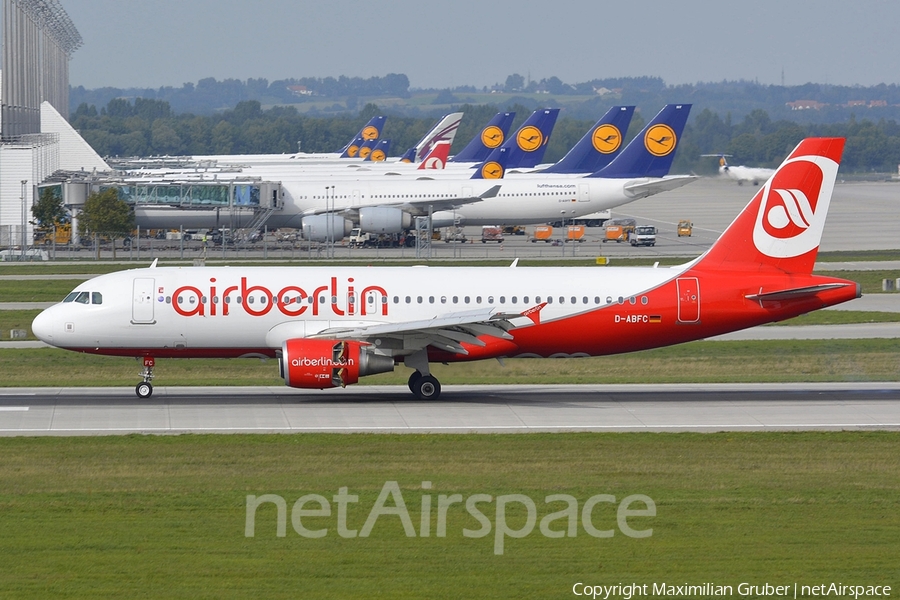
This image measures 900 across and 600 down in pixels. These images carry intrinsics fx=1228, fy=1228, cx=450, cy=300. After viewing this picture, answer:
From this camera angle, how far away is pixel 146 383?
3597cm

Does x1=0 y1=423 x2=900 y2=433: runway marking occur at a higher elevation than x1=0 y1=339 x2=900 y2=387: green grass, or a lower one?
higher

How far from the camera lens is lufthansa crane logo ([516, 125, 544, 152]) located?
14462cm

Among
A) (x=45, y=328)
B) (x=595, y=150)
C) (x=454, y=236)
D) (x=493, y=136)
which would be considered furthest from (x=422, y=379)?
(x=493, y=136)

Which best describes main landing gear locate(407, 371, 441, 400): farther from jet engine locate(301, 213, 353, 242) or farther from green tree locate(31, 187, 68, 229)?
green tree locate(31, 187, 68, 229)

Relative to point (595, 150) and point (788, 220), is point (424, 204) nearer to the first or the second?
point (595, 150)

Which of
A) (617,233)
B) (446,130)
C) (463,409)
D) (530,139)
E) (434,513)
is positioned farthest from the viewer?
(446,130)

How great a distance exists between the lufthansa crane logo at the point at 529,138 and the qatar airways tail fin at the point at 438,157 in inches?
339

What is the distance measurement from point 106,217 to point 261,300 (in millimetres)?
59633

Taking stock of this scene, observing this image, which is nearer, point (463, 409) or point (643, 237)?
point (463, 409)

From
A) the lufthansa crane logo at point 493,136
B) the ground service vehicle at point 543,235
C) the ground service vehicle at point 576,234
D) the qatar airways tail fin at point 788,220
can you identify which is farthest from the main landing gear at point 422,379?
the lufthansa crane logo at point 493,136

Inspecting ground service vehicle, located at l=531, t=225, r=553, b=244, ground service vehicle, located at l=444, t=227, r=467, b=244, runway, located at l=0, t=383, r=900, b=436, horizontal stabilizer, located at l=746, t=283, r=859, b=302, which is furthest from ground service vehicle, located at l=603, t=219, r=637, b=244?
horizontal stabilizer, located at l=746, t=283, r=859, b=302

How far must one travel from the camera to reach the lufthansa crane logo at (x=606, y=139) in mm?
118312

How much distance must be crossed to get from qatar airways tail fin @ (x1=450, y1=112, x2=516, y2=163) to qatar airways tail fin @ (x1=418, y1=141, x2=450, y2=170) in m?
14.4

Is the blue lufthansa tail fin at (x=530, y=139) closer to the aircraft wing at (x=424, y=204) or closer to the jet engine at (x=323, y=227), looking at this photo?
the aircraft wing at (x=424, y=204)
